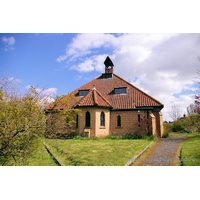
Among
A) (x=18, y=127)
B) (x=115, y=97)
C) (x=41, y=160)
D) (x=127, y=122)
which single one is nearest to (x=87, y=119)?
(x=127, y=122)

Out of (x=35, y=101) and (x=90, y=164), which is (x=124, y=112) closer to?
(x=90, y=164)

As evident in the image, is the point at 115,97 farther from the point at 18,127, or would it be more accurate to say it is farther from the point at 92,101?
the point at 18,127

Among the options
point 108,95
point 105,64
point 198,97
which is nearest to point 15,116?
A: point 198,97

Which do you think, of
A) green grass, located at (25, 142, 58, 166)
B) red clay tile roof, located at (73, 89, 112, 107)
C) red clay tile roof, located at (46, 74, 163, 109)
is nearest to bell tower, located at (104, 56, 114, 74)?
red clay tile roof, located at (46, 74, 163, 109)

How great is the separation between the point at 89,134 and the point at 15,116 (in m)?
13.9

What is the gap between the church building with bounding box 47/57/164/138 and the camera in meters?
19.1

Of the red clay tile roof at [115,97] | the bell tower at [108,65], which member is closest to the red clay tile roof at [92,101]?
the red clay tile roof at [115,97]

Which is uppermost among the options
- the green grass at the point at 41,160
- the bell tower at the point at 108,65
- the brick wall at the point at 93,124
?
the bell tower at the point at 108,65

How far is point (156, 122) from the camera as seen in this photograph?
66.6ft

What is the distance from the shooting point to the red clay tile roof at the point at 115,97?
20.1 m

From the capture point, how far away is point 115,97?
2278 cm

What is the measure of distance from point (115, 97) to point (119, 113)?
2.97 m

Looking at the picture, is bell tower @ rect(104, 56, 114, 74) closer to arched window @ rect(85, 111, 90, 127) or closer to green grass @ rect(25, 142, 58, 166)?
arched window @ rect(85, 111, 90, 127)

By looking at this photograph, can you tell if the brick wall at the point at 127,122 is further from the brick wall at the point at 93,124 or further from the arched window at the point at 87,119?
the arched window at the point at 87,119
